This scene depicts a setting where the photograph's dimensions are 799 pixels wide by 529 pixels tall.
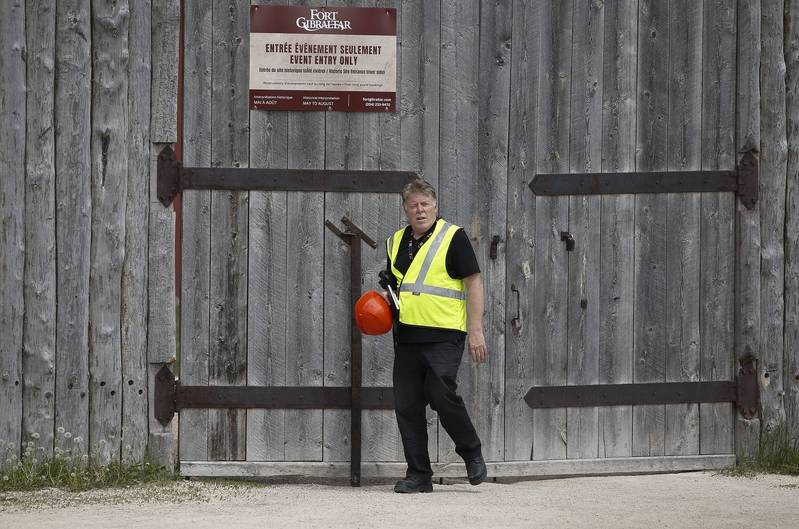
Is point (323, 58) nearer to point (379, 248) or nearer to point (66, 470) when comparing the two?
point (379, 248)

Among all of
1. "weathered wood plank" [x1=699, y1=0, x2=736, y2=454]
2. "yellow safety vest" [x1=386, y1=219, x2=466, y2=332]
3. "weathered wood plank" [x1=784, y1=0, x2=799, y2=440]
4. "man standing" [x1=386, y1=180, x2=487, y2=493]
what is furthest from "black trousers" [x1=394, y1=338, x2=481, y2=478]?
"weathered wood plank" [x1=784, y1=0, x2=799, y2=440]

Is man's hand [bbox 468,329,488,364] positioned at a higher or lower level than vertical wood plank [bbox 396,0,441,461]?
lower

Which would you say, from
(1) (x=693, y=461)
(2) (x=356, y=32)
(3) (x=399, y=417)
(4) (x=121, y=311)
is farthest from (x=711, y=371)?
(4) (x=121, y=311)

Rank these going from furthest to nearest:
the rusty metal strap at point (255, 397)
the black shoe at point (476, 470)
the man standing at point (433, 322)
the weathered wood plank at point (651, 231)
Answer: the weathered wood plank at point (651, 231)
the rusty metal strap at point (255, 397)
the black shoe at point (476, 470)
the man standing at point (433, 322)

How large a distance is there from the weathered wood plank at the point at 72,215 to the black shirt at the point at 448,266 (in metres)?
1.75

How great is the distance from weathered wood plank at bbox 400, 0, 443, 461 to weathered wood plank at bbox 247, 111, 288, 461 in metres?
0.61

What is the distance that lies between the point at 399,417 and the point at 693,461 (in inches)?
72.3

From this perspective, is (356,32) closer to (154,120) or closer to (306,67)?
(306,67)

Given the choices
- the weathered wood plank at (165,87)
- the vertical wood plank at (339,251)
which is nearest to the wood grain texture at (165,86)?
the weathered wood plank at (165,87)

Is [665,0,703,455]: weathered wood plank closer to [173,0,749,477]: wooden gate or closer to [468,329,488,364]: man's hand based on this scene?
[173,0,749,477]: wooden gate

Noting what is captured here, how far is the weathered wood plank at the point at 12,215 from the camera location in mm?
7523

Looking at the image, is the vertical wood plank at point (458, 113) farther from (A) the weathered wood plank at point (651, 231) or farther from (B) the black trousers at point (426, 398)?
(A) the weathered wood plank at point (651, 231)

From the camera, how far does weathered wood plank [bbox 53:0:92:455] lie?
756 centimetres

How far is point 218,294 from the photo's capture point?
7.73 m
